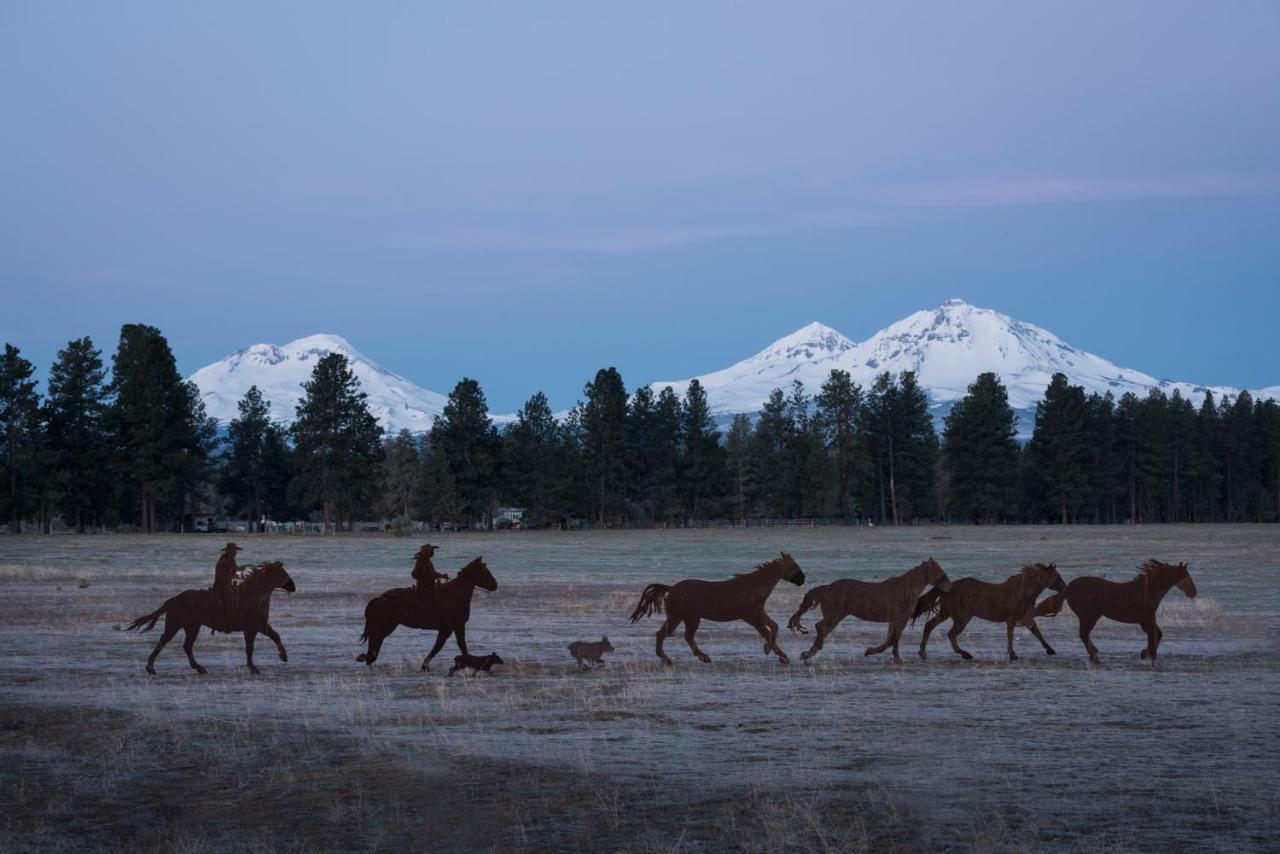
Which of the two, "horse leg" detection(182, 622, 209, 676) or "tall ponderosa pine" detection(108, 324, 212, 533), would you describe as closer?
"horse leg" detection(182, 622, 209, 676)

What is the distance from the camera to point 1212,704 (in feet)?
53.3

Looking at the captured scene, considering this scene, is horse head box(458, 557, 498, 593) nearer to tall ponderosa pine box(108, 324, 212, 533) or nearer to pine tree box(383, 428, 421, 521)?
tall ponderosa pine box(108, 324, 212, 533)

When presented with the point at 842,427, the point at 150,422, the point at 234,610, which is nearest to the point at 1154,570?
the point at 234,610

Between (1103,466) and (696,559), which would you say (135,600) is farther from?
(1103,466)

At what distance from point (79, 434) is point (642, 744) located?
112 meters

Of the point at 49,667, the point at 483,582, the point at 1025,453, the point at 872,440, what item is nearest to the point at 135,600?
the point at 49,667

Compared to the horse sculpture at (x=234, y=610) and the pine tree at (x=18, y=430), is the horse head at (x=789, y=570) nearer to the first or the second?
the horse sculpture at (x=234, y=610)

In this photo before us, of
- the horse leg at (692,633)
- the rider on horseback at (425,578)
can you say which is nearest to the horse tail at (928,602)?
the horse leg at (692,633)

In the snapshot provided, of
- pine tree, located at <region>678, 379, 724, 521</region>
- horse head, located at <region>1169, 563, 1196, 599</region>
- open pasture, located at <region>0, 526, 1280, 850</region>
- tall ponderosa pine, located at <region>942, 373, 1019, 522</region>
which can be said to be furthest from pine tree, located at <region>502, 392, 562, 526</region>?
horse head, located at <region>1169, 563, 1196, 599</region>

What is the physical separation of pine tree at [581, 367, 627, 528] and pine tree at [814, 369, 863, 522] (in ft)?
74.8

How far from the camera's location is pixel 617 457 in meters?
141

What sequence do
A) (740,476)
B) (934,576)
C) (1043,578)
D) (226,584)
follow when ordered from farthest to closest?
(740,476) < (1043,578) < (934,576) < (226,584)

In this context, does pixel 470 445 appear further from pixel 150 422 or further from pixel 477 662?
pixel 477 662

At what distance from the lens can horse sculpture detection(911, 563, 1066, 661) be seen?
821 inches
